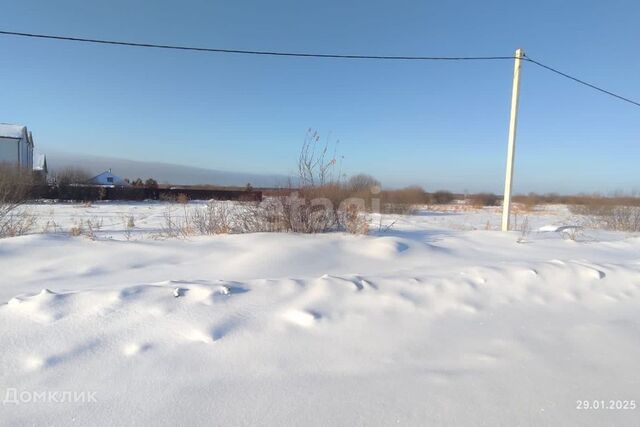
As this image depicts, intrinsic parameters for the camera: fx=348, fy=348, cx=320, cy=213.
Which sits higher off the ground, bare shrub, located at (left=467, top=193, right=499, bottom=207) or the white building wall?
the white building wall

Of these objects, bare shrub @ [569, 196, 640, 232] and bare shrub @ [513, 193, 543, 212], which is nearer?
bare shrub @ [569, 196, 640, 232]

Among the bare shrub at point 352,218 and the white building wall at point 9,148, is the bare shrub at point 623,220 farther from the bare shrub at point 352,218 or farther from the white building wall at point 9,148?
the white building wall at point 9,148

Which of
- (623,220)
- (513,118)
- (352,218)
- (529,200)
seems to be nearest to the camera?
(352,218)

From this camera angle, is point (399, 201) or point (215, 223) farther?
point (399, 201)

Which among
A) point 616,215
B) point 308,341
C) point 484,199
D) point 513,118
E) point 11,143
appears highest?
point 11,143

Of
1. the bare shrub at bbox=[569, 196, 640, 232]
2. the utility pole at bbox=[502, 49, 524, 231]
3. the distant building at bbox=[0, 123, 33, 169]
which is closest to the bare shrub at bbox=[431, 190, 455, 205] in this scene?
the bare shrub at bbox=[569, 196, 640, 232]

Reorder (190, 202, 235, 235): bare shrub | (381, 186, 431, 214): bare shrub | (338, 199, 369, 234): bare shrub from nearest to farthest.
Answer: (338, 199, 369, 234): bare shrub, (190, 202, 235, 235): bare shrub, (381, 186, 431, 214): bare shrub

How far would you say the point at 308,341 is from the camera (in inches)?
104

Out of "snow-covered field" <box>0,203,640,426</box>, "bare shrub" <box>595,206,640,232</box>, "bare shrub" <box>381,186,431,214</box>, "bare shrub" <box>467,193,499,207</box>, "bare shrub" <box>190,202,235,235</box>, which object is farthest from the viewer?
"bare shrub" <box>467,193,499,207</box>

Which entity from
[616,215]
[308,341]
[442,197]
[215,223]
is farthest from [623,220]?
[442,197]

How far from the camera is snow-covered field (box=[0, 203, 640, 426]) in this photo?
1962 mm

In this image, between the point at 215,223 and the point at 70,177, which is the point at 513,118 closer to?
the point at 215,223

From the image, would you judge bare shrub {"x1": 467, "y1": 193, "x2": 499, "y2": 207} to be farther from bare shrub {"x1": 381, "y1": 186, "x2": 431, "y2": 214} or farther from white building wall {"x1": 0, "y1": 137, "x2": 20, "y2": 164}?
white building wall {"x1": 0, "y1": 137, "x2": 20, "y2": 164}

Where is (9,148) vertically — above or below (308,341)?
above
